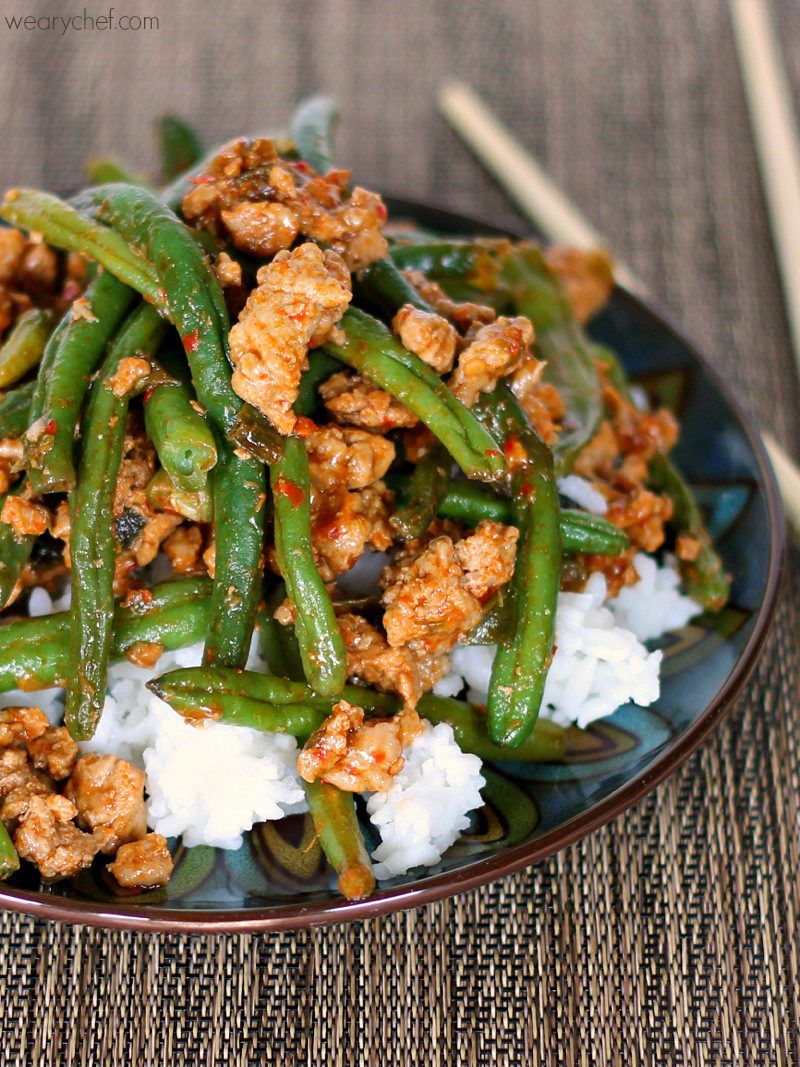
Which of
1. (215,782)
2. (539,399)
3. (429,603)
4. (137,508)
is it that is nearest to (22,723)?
(215,782)

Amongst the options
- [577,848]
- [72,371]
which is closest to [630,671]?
[577,848]

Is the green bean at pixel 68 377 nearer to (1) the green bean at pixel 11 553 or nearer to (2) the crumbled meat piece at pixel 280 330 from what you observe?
(1) the green bean at pixel 11 553

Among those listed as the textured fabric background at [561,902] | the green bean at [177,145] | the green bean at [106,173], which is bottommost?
the textured fabric background at [561,902]

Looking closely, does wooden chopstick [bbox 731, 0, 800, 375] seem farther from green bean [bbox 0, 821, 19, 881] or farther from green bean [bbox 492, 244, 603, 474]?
green bean [bbox 0, 821, 19, 881]

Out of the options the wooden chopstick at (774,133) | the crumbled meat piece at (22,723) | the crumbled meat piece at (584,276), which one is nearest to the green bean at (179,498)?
the crumbled meat piece at (22,723)

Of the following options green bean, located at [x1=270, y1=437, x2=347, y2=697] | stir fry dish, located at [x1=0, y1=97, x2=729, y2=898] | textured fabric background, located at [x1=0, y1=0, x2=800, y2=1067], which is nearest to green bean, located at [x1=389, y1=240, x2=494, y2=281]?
stir fry dish, located at [x1=0, y1=97, x2=729, y2=898]

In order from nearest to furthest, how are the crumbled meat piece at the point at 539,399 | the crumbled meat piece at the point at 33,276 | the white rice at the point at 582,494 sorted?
the crumbled meat piece at the point at 539,399, the crumbled meat piece at the point at 33,276, the white rice at the point at 582,494

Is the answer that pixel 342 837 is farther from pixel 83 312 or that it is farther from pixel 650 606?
pixel 83 312
